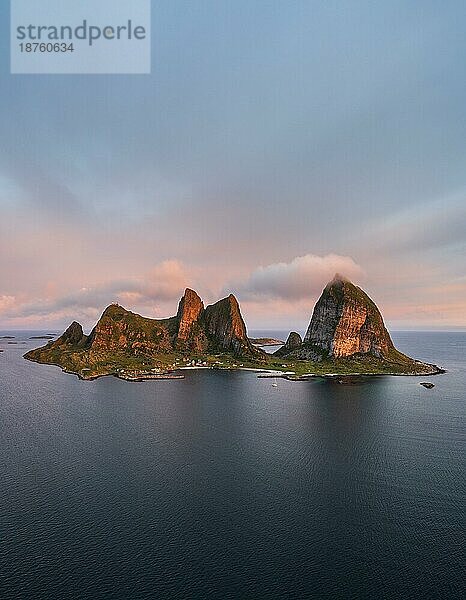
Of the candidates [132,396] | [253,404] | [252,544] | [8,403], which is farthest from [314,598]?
[8,403]

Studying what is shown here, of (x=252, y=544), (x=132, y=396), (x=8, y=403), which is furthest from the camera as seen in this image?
(x=132, y=396)

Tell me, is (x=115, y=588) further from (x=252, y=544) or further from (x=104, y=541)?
(x=252, y=544)

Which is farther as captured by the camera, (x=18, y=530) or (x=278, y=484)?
(x=278, y=484)

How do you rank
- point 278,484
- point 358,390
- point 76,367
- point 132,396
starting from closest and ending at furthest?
point 278,484
point 132,396
point 358,390
point 76,367

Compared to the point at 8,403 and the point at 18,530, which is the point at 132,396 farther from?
the point at 18,530

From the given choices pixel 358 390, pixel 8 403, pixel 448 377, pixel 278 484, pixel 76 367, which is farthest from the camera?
pixel 76 367

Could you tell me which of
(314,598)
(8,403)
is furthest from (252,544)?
(8,403)
